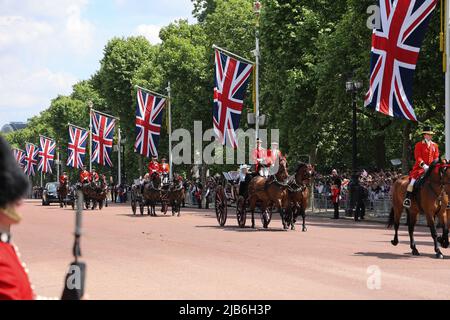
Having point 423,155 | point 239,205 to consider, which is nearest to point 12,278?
point 423,155

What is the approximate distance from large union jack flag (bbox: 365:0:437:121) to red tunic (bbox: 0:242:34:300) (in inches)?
903

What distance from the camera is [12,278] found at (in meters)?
3.28

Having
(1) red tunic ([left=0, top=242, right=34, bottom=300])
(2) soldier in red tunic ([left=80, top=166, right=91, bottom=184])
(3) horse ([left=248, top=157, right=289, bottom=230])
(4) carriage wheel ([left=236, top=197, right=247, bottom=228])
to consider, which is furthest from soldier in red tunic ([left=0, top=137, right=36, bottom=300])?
(2) soldier in red tunic ([left=80, top=166, right=91, bottom=184])

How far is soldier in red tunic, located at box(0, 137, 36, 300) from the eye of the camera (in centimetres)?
327

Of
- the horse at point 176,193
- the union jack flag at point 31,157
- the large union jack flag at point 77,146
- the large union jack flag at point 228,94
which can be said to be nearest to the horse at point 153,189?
the horse at point 176,193

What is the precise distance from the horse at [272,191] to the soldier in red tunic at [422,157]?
277 inches

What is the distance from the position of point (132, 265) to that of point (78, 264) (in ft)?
34.5

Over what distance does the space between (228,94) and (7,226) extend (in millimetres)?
31680

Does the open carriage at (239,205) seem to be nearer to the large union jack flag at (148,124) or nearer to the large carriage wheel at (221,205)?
the large carriage wheel at (221,205)

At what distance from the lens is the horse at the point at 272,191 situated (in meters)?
23.4

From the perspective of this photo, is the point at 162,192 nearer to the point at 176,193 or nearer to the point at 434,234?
the point at 176,193

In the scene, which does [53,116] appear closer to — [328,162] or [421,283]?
[328,162]

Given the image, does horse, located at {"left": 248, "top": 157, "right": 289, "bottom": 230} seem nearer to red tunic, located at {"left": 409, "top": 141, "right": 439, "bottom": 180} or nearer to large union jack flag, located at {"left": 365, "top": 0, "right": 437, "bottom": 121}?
large union jack flag, located at {"left": 365, "top": 0, "right": 437, "bottom": 121}
